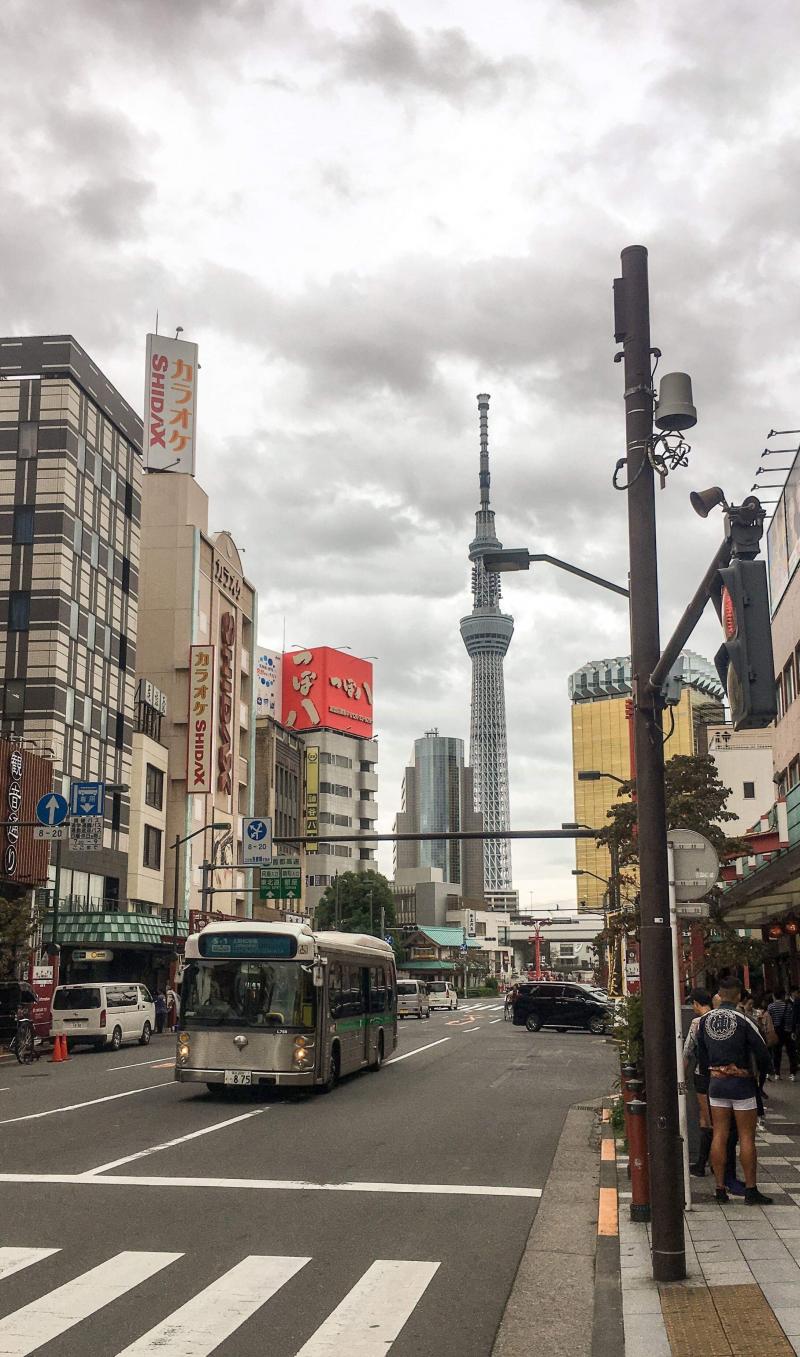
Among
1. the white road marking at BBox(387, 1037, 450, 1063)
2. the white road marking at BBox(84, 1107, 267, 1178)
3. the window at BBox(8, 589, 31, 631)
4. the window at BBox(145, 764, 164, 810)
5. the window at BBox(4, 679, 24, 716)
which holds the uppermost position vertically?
the window at BBox(8, 589, 31, 631)

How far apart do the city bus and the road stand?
0.64 m

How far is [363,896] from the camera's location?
9819 centimetres

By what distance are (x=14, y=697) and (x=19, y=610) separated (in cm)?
394

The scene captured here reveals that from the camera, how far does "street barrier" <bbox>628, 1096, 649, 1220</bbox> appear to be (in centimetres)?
1042

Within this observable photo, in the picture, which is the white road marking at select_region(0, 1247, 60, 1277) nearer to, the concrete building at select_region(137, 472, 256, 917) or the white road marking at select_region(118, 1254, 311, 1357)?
the white road marking at select_region(118, 1254, 311, 1357)

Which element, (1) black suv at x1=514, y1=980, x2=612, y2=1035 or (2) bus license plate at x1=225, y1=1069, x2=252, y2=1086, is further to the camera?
(1) black suv at x1=514, y1=980, x2=612, y2=1035

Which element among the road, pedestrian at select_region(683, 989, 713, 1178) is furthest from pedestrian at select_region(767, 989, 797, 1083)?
pedestrian at select_region(683, 989, 713, 1178)

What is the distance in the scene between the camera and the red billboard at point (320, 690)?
117 meters

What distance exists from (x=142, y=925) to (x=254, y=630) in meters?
32.3

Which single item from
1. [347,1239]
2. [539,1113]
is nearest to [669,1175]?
[347,1239]

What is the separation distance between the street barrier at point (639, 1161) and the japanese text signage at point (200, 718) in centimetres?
5543

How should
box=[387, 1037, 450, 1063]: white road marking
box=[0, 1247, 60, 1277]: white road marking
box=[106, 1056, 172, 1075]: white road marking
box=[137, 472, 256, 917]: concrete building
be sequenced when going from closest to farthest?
box=[0, 1247, 60, 1277]: white road marking, box=[106, 1056, 172, 1075]: white road marking, box=[387, 1037, 450, 1063]: white road marking, box=[137, 472, 256, 917]: concrete building

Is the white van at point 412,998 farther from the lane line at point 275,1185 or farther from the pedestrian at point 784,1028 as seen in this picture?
the lane line at point 275,1185

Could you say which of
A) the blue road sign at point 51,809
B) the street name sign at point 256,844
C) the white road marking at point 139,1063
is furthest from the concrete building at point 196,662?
the white road marking at point 139,1063
